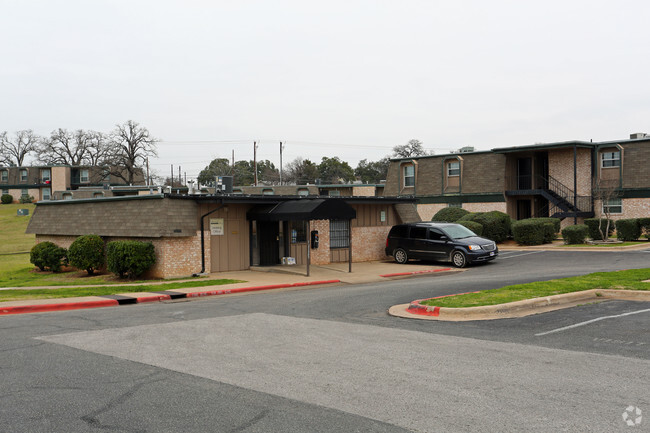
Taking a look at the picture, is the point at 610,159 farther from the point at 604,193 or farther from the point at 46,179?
the point at 46,179

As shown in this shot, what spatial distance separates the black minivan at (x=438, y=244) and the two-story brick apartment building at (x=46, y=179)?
66.2 metres

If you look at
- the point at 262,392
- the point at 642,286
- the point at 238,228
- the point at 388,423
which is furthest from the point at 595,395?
the point at 238,228

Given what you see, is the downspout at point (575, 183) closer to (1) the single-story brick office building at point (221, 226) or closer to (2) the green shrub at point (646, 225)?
(2) the green shrub at point (646, 225)

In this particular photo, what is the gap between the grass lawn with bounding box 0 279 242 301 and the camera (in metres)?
16.8

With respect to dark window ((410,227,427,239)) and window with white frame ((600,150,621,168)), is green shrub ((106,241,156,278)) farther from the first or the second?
window with white frame ((600,150,621,168))

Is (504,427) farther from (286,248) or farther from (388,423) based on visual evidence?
(286,248)

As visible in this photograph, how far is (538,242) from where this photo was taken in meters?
31.6

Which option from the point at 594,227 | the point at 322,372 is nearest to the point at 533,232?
the point at 594,227

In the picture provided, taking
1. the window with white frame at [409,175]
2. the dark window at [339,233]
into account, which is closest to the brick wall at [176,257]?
the dark window at [339,233]

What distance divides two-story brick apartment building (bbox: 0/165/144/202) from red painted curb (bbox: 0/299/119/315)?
71.8 meters

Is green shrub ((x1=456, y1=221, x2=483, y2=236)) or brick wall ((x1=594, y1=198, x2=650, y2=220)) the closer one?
green shrub ((x1=456, y1=221, x2=483, y2=236))

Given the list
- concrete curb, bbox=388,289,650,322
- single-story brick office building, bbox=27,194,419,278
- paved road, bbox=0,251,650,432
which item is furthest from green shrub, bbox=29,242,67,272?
concrete curb, bbox=388,289,650,322

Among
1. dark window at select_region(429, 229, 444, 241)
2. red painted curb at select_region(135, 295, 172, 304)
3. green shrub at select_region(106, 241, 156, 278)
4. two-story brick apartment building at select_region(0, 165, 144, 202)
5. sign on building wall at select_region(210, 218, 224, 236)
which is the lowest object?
red painted curb at select_region(135, 295, 172, 304)

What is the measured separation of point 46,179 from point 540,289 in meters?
82.3
